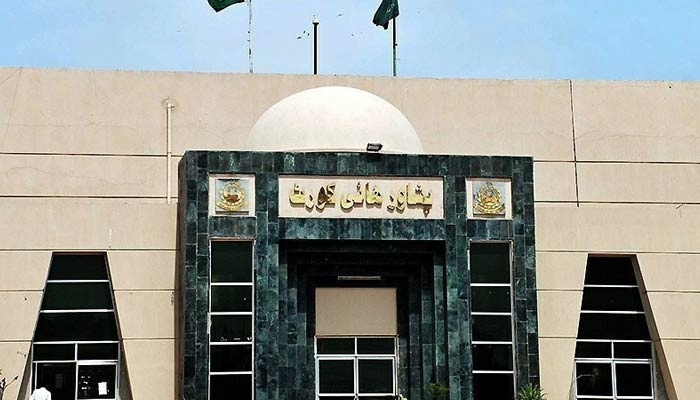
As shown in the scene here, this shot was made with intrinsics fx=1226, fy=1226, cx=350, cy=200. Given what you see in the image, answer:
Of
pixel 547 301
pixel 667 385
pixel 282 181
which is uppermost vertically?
pixel 282 181

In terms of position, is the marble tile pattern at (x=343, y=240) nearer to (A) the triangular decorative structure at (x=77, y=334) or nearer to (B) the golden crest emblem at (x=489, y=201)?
(B) the golden crest emblem at (x=489, y=201)

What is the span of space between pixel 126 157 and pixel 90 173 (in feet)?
3.36

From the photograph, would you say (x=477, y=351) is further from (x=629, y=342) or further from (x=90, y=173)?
(x=90, y=173)

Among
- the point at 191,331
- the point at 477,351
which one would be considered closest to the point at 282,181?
the point at 191,331

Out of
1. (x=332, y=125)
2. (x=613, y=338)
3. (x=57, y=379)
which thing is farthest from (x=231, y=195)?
(x=613, y=338)

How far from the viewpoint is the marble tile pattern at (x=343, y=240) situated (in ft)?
87.9

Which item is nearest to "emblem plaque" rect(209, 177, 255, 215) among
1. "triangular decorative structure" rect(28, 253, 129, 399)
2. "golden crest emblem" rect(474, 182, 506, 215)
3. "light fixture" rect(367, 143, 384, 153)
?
"light fixture" rect(367, 143, 384, 153)

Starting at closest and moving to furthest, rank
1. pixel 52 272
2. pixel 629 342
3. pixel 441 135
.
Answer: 1. pixel 52 272
2. pixel 629 342
3. pixel 441 135

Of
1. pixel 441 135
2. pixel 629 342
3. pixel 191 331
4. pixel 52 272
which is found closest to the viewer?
pixel 191 331

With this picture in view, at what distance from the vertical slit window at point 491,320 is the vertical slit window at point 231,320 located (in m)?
5.09

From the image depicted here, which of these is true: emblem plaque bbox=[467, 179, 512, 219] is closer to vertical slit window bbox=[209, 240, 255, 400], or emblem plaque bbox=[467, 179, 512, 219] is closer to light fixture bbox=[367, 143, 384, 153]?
light fixture bbox=[367, 143, 384, 153]

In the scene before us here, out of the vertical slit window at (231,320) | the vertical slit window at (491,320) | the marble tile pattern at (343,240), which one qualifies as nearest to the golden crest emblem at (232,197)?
the marble tile pattern at (343,240)

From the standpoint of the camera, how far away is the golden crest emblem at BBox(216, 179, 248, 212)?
27.2 m

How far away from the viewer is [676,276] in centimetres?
2984
